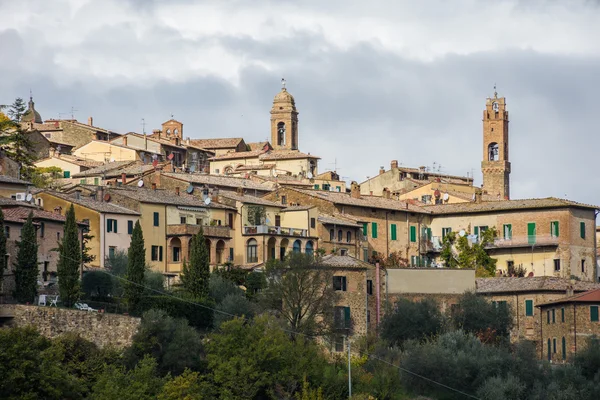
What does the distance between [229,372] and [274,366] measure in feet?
8.32

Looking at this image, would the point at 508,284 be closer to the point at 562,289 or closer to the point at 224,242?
the point at 562,289

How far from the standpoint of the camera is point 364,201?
96.1 m

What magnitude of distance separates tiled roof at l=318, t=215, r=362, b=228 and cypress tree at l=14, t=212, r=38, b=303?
2591cm

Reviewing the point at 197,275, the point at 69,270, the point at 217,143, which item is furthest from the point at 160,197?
the point at 217,143

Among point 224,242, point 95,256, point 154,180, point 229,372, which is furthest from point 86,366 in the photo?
point 154,180

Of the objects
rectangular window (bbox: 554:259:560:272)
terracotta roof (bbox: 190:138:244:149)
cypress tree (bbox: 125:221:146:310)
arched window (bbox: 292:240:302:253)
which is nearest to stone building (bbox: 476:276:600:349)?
rectangular window (bbox: 554:259:560:272)

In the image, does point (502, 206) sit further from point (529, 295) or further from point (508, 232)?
point (529, 295)

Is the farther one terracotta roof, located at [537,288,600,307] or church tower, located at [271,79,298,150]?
church tower, located at [271,79,298,150]

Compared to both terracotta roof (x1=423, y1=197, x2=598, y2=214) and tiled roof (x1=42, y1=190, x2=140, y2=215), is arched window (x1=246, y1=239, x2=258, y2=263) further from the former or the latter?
terracotta roof (x1=423, y1=197, x2=598, y2=214)


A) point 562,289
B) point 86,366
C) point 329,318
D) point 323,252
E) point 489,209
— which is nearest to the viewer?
point 86,366

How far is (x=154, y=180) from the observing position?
96750 mm

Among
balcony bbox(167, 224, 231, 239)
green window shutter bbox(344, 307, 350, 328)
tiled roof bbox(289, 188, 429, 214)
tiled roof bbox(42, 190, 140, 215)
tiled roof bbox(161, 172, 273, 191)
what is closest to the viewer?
green window shutter bbox(344, 307, 350, 328)

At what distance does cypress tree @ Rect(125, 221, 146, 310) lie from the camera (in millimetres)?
70125

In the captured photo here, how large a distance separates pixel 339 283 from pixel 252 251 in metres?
9.98
